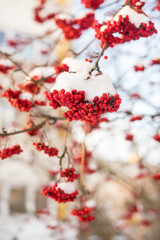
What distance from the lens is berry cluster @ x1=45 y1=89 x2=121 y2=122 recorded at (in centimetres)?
148

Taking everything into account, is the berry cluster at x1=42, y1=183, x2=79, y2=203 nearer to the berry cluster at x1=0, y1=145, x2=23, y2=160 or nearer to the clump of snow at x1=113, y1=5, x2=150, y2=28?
the berry cluster at x1=0, y1=145, x2=23, y2=160

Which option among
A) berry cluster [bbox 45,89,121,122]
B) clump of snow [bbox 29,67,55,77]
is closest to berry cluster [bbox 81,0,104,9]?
clump of snow [bbox 29,67,55,77]

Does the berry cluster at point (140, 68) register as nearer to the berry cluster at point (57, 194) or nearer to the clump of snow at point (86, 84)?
the clump of snow at point (86, 84)

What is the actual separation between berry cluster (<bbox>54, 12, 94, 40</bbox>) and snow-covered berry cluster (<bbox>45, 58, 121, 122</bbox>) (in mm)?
1589

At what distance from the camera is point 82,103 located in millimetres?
1507

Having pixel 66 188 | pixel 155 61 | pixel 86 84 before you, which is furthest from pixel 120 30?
pixel 155 61

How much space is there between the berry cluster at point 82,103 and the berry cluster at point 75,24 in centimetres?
175

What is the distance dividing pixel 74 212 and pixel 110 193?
8499mm

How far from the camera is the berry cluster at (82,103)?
1.48 metres

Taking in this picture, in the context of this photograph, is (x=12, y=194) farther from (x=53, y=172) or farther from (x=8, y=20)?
(x=8, y=20)

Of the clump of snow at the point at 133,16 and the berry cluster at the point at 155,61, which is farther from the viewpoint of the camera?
the berry cluster at the point at 155,61

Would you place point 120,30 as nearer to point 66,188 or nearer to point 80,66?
point 80,66

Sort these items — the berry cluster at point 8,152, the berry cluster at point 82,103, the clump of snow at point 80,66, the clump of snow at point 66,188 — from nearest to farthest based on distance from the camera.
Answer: the berry cluster at point 82,103 → the clump of snow at point 80,66 → the clump of snow at point 66,188 → the berry cluster at point 8,152

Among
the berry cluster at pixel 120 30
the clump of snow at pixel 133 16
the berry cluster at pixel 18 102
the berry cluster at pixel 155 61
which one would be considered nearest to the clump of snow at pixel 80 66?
the berry cluster at pixel 120 30
